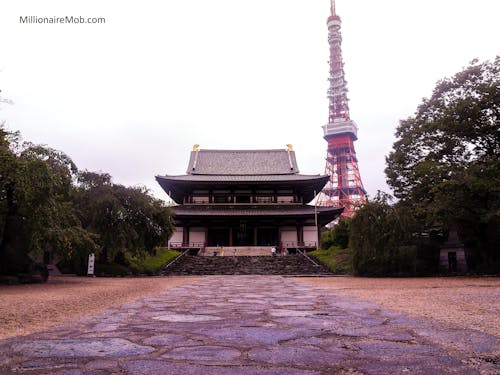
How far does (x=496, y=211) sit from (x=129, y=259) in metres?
18.8

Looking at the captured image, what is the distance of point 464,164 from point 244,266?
46.7 feet

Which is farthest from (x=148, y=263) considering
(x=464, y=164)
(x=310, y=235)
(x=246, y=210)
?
(x=464, y=164)

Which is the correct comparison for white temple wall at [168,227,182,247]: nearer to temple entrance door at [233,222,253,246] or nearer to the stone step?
the stone step

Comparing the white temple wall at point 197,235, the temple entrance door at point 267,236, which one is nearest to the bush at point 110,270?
the white temple wall at point 197,235

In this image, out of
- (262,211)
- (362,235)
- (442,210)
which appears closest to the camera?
(442,210)

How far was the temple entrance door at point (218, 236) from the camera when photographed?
34.2 m

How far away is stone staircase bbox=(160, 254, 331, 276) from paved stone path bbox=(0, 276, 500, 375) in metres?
18.6

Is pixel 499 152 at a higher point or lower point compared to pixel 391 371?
higher

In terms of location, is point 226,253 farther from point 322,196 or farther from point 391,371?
point 322,196

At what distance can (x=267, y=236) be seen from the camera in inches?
1362

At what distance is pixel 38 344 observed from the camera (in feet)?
10.2

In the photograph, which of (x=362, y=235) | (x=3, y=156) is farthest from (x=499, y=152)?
(x=3, y=156)

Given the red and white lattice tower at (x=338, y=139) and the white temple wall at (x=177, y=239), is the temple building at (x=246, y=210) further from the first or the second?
the red and white lattice tower at (x=338, y=139)

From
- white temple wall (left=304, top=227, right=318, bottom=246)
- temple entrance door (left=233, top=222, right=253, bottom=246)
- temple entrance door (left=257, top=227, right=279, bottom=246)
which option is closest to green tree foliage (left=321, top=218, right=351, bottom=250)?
white temple wall (left=304, top=227, right=318, bottom=246)
